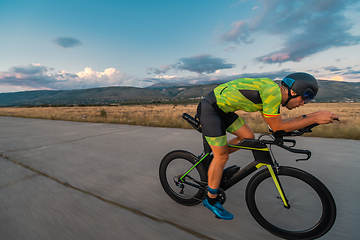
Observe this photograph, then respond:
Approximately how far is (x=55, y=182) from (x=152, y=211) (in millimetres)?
2010

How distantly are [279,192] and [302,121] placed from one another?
0.79m

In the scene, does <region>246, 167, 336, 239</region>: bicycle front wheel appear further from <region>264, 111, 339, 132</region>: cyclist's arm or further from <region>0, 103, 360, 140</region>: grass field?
<region>0, 103, 360, 140</region>: grass field

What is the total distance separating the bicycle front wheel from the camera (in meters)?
1.70

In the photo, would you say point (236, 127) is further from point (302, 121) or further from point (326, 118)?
point (326, 118)

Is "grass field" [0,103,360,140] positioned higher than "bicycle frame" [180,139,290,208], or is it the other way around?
"bicycle frame" [180,139,290,208]

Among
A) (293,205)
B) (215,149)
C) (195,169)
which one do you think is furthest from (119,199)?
(293,205)

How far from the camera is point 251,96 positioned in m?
1.91

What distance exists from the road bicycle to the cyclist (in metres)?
0.12

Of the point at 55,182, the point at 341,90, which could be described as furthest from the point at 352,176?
the point at 341,90

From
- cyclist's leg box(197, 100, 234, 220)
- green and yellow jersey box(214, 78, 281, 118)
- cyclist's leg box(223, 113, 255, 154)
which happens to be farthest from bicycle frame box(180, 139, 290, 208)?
green and yellow jersey box(214, 78, 281, 118)

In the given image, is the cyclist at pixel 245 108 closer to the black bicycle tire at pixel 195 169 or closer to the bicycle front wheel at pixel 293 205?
A: the black bicycle tire at pixel 195 169

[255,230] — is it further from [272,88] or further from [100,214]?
[100,214]

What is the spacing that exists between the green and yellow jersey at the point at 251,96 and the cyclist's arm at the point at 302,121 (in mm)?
70

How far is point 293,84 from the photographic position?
181 centimetres
